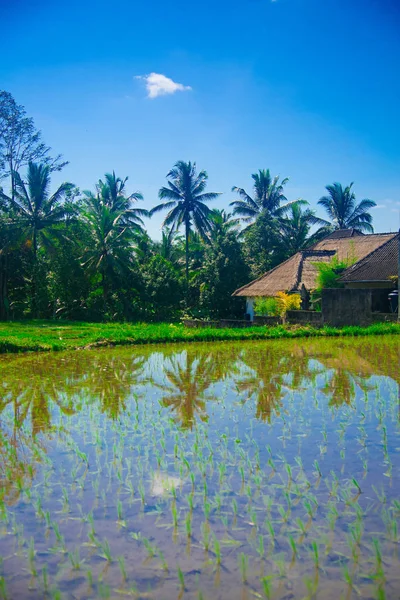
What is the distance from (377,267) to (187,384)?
11.4m

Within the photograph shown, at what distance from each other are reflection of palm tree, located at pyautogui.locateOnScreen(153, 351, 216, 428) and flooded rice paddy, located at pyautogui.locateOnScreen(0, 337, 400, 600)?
62 mm

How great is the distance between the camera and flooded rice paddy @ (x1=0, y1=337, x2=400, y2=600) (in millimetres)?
2869

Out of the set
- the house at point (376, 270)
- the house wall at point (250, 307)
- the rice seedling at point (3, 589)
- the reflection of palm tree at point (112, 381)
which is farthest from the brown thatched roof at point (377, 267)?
the rice seedling at point (3, 589)

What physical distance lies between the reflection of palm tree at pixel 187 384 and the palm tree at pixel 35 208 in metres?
14.0

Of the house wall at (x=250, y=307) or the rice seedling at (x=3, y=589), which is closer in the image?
the rice seedling at (x=3, y=589)

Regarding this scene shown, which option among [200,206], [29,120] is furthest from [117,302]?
[29,120]

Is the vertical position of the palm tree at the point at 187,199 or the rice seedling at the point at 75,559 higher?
the palm tree at the point at 187,199

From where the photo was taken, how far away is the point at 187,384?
26.6 feet

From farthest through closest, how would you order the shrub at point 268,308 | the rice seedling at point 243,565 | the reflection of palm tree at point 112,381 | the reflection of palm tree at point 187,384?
1. the shrub at point 268,308
2. the reflection of palm tree at point 112,381
3. the reflection of palm tree at point 187,384
4. the rice seedling at point 243,565

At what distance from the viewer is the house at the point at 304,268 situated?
806 inches

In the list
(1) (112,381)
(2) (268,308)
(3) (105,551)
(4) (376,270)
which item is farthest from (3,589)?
(2) (268,308)

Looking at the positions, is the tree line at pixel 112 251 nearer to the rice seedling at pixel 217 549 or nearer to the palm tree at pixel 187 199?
the palm tree at pixel 187 199

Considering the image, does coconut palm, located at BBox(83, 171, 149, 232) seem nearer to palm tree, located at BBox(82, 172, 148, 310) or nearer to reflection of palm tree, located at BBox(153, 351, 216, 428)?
palm tree, located at BBox(82, 172, 148, 310)

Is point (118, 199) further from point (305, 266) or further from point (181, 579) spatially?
point (181, 579)
